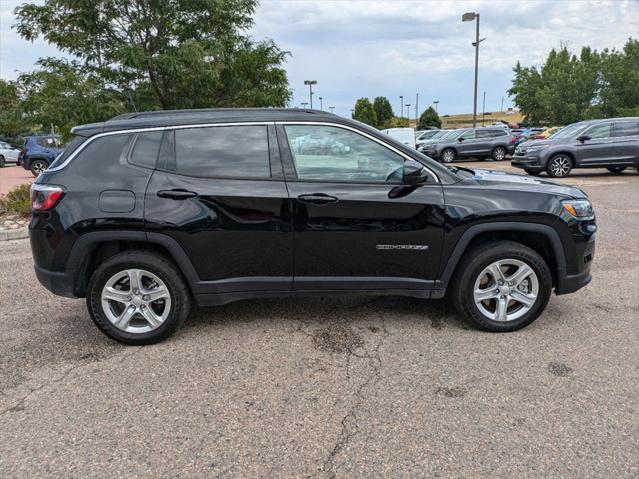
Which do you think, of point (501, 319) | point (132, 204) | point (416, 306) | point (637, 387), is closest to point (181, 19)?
point (132, 204)

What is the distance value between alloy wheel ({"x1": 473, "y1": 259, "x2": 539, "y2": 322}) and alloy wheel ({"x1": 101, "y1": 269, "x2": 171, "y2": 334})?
94.5 inches

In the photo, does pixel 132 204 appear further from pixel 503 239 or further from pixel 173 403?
pixel 503 239

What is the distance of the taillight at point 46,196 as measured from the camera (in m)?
3.47

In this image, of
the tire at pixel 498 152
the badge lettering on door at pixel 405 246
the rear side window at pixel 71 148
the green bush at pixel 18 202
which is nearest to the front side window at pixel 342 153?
the badge lettering on door at pixel 405 246

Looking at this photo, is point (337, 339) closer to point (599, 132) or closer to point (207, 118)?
point (207, 118)

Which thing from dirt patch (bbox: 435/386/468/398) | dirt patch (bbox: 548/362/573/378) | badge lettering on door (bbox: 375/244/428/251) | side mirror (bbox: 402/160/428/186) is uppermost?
side mirror (bbox: 402/160/428/186)

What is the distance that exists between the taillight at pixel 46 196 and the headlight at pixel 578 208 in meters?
3.76

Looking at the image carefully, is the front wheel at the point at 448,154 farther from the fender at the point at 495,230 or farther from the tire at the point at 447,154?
the fender at the point at 495,230

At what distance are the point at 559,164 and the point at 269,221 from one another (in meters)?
13.0

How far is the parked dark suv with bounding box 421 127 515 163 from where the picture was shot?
21500 millimetres

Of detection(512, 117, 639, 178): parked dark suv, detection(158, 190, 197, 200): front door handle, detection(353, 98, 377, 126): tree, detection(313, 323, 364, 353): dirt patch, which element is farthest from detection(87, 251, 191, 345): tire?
detection(353, 98, 377, 126): tree

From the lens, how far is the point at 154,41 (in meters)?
9.21

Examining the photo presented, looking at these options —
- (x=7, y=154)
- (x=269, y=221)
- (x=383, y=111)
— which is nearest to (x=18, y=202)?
(x=269, y=221)

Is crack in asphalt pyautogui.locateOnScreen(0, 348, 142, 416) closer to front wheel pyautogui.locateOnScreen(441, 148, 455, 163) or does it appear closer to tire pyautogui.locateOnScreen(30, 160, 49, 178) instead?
tire pyautogui.locateOnScreen(30, 160, 49, 178)
